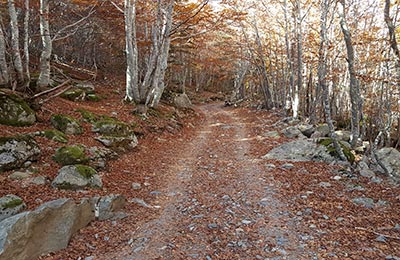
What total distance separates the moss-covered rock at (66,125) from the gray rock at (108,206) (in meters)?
3.83

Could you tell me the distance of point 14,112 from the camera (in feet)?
24.9

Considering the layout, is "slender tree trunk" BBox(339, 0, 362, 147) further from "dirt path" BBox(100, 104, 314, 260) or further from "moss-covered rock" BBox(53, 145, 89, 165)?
Answer: "moss-covered rock" BBox(53, 145, 89, 165)

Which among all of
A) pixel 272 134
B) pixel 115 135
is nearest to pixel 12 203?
pixel 115 135

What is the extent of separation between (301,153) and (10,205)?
8179mm

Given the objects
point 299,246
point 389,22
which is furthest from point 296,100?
point 299,246

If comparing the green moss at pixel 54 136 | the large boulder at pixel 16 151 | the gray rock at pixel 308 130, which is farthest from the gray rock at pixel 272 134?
the large boulder at pixel 16 151

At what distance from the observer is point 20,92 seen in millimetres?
9016

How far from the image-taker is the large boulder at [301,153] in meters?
8.91

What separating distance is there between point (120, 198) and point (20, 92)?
5950 mm

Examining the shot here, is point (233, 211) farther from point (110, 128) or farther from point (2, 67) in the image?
point (2, 67)

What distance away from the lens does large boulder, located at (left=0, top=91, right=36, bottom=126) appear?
291 inches

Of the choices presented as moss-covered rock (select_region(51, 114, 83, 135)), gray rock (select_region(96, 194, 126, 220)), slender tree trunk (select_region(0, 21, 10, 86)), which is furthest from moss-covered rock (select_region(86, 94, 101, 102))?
gray rock (select_region(96, 194, 126, 220))

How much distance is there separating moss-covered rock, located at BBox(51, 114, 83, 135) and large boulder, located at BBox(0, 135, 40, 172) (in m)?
1.93

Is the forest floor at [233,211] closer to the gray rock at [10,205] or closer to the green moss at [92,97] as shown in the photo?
the gray rock at [10,205]
